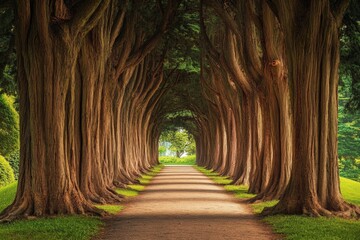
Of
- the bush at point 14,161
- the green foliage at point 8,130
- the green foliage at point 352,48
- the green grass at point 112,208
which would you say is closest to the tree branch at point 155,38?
the green foliage at point 352,48

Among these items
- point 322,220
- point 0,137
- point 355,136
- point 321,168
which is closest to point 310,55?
point 321,168

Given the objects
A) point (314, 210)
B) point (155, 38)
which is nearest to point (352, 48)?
point (314, 210)

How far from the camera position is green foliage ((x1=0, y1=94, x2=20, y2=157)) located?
122ft

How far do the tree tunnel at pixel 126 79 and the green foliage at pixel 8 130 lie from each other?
8704 mm

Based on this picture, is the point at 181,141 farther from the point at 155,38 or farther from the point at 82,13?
the point at 82,13

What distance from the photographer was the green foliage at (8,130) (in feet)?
122

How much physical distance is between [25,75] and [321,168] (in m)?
7.63

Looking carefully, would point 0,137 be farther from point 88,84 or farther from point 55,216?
point 55,216

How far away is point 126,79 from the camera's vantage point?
96.8ft

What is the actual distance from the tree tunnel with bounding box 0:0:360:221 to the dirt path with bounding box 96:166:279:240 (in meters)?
1.23

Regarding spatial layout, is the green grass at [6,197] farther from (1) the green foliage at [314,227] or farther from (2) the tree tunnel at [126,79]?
(1) the green foliage at [314,227]

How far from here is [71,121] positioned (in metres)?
17.0

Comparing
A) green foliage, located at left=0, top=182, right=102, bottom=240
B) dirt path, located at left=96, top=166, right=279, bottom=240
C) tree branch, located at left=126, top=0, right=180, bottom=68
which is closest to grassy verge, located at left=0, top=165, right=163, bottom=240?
green foliage, located at left=0, top=182, right=102, bottom=240

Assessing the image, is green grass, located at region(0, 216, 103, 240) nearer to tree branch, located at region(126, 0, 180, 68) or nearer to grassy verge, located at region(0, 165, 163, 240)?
grassy verge, located at region(0, 165, 163, 240)
